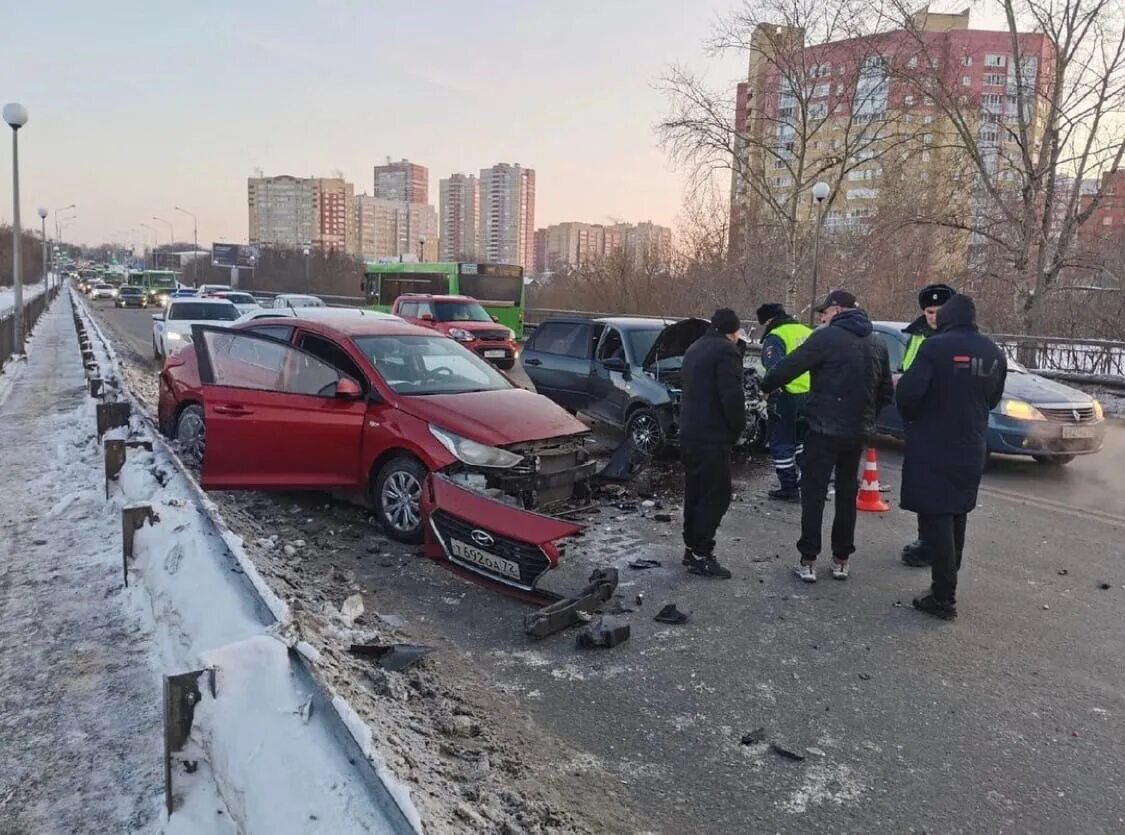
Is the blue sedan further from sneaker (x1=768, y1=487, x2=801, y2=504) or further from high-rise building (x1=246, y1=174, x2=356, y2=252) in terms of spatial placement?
high-rise building (x1=246, y1=174, x2=356, y2=252)

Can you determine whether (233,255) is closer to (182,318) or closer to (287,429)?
(182,318)

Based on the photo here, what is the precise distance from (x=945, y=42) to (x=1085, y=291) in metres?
8.59

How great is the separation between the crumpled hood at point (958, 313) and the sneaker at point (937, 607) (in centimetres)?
172

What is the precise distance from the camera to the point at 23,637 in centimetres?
419

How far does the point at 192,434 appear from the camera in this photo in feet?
26.1

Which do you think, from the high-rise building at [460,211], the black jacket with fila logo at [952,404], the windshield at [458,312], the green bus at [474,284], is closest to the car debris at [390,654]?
the black jacket with fila logo at [952,404]

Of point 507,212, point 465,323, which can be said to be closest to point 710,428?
point 465,323

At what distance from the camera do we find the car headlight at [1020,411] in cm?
913

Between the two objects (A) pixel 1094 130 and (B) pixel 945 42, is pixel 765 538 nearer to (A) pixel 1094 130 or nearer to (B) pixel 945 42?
(A) pixel 1094 130

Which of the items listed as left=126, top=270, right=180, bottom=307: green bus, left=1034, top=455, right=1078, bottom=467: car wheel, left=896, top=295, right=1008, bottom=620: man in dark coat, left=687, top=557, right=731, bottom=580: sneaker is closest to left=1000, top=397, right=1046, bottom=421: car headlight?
left=1034, top=455, right=1078, bottom=467: car wheel

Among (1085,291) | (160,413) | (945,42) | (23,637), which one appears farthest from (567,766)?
(945,42)

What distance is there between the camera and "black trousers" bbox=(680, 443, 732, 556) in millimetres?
5680

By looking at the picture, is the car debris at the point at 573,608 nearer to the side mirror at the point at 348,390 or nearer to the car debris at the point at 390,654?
the car debris at the point at 390,654

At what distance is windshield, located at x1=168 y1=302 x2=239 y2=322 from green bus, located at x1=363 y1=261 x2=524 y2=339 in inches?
319
